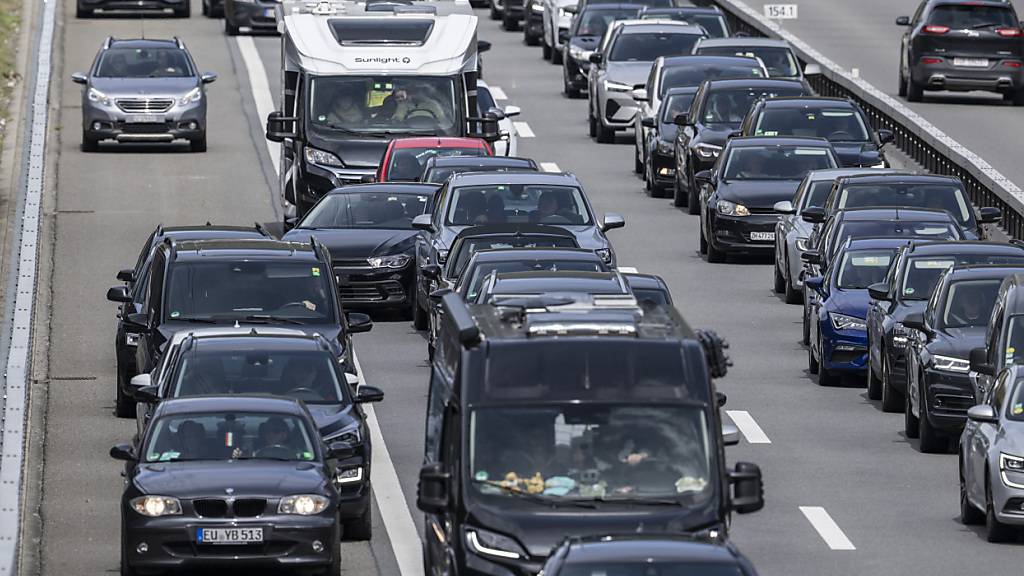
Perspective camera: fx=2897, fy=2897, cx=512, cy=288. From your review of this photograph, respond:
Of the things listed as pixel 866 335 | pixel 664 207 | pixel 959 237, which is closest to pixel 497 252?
pixel 866 335

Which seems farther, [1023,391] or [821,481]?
[821,481]

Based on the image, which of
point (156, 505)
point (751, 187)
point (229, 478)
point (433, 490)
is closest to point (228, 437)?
point (229, 478)

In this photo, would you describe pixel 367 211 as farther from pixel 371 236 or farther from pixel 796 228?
pixel 796 228

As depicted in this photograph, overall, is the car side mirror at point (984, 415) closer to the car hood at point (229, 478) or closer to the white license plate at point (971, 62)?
the car hood at point (229, 478)

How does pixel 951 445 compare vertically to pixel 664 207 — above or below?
above

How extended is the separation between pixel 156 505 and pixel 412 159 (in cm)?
1871

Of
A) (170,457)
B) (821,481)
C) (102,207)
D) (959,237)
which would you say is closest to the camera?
(170,457)

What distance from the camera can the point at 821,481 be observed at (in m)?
23.7

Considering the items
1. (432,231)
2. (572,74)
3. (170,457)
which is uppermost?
(170,457)

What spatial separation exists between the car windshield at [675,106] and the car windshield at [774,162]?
541 cm

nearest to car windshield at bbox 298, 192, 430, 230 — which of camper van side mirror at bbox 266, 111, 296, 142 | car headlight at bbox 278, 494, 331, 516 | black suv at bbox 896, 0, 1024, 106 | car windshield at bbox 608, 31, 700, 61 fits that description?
camper van side mirror at bbox 266, 111, 296, 142

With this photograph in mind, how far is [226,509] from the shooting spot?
19047 millimetres

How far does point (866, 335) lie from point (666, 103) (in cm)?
1599

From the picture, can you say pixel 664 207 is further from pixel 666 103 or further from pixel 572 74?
pixel 572 74
